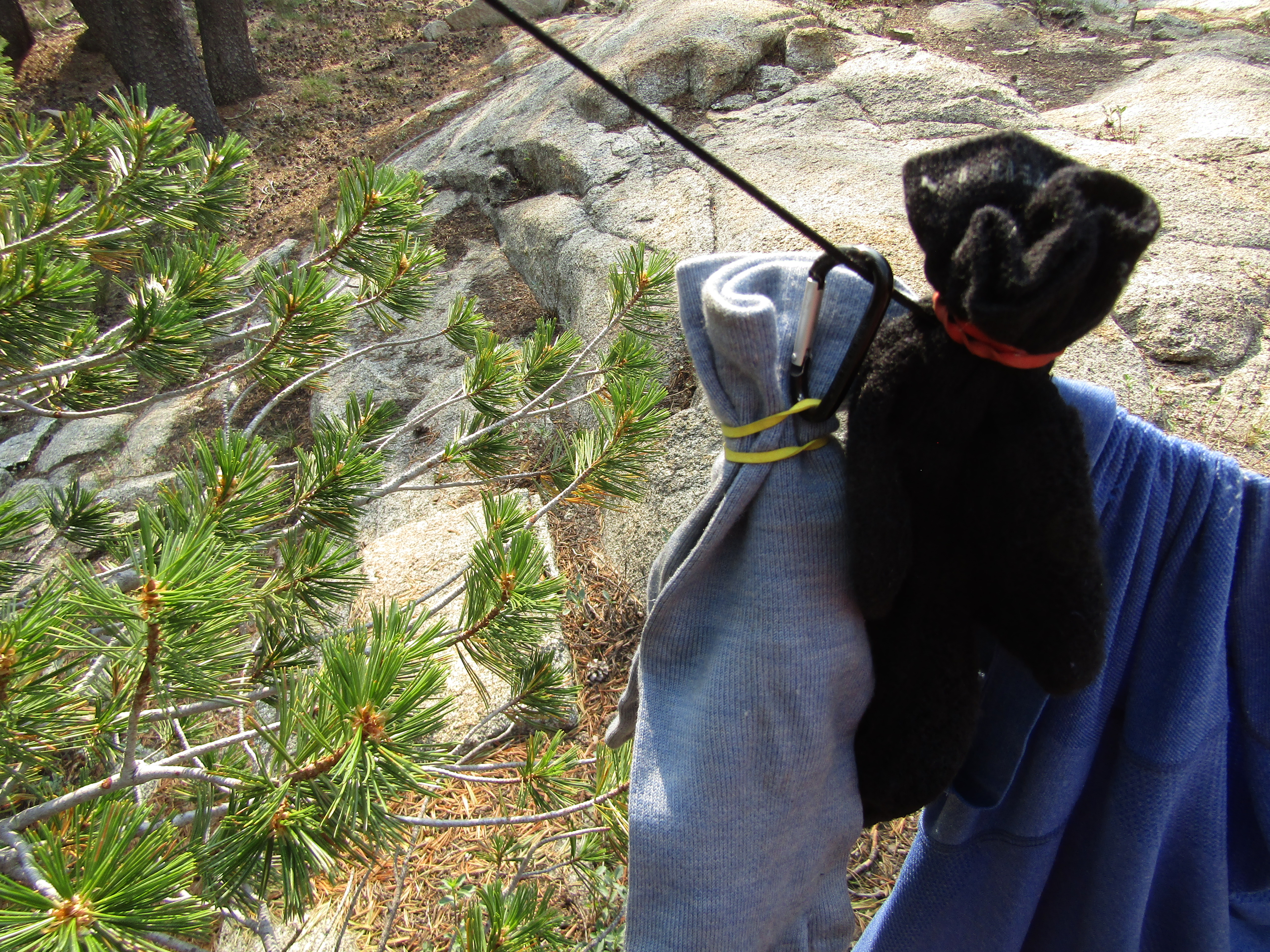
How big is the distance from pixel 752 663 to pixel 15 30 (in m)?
10.1

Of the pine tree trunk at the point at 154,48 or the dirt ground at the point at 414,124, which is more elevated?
the pine tree trunk at the point at 154,48

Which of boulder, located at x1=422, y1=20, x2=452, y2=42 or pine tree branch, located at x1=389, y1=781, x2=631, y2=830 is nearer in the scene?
pine tree branch, located at x1=389, y1=781, x2=631, y2=830

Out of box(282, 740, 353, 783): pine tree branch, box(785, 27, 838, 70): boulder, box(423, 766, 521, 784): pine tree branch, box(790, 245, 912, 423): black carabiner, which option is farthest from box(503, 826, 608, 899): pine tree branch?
box(785, 27, 838, 70): boulder

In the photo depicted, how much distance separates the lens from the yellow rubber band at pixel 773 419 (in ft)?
1.93

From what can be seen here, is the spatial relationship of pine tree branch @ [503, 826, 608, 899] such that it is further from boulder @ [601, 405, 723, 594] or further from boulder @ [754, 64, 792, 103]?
boulder @ [754, 64, 792, 103]

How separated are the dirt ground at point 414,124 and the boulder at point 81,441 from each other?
109cm

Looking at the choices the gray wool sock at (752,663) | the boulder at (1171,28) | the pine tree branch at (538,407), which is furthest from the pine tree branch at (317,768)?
the boulder at (1171,28)

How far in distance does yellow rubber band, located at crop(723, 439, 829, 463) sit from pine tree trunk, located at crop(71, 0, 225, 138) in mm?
5950

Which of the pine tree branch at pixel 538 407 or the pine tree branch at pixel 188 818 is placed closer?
the pine tree branch at pixel 188 818

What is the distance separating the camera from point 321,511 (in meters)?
1.10

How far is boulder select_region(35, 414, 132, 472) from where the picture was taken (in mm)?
3625

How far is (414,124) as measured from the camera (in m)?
5.46

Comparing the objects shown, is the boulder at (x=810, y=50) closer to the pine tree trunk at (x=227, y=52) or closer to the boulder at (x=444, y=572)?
the boulder at (x=444, y=572)

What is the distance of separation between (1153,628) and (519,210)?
3.45 metres
